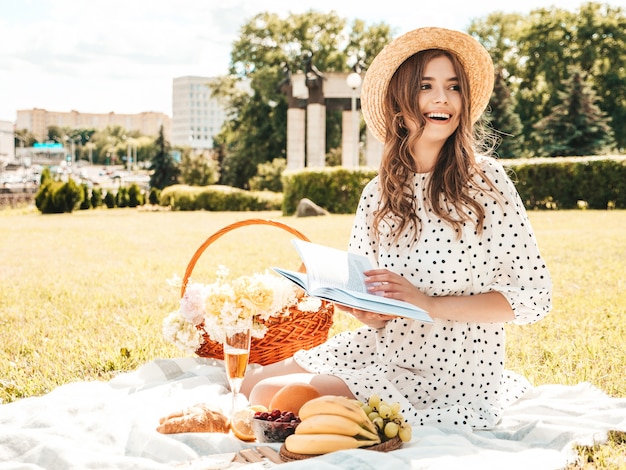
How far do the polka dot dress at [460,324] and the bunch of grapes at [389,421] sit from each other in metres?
0.27

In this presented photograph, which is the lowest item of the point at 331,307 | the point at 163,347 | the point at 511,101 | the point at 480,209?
the point at 163,347

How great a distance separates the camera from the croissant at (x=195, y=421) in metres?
2.89

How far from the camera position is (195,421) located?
2.90 metres

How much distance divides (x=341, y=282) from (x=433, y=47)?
4.27ft

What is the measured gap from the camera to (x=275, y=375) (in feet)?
11.3

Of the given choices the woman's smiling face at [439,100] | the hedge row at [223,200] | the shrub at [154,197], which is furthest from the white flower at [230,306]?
the shrub at [154,197]

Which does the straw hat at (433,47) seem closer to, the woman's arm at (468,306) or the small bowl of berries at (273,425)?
the woman's arm at (468,306)

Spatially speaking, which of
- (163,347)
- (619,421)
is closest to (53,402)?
(163,347)

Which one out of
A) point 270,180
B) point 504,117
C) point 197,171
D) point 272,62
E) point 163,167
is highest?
point 272,62

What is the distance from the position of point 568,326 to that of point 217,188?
70.5ft

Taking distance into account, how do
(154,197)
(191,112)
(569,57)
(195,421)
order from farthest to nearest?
(191,112), (569,57), (154,197), (195,421)

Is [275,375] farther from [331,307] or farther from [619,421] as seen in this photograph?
[619,421]

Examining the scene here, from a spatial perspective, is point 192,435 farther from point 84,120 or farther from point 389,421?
point 84,120

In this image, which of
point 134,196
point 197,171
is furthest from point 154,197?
point 197,171
